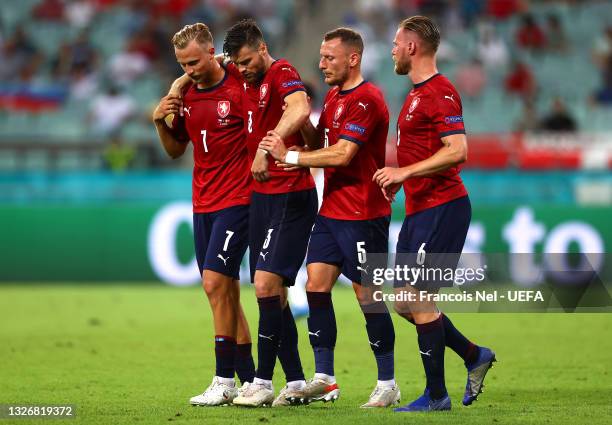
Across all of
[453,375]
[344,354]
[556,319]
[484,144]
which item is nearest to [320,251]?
[453,375]

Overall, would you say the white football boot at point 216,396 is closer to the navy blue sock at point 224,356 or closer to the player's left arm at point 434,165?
the navy blue sock at point 224,356

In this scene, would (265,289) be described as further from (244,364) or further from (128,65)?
(128,65)

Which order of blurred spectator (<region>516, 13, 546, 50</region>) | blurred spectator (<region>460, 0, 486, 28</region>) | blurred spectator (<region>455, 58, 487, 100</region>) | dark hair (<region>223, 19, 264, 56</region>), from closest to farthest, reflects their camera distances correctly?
1. dark hair (<region>223, 19, 264, 56</region>)
2. blurred spectator (<region>455, 58, 487, 100</region>)
3. blurred spectator (<region>516, 13, 546, 50</region>)
4. blurred spectator (<region>460, 0, 486, 28</region>)

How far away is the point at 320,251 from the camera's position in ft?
25.5

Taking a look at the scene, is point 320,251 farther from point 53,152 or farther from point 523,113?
point 523,113

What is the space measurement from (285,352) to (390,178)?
59.9 inches

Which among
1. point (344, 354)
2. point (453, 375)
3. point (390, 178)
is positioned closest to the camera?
point (390, 178)

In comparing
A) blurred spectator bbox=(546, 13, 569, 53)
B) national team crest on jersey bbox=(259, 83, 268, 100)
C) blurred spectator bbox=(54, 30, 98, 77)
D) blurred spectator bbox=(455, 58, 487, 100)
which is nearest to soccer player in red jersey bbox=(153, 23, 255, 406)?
national team crest on jersey bbox=(259, 83, 268, 100)

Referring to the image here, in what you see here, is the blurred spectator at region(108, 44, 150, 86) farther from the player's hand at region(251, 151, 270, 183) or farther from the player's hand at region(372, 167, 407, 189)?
the player's hand at region(372, 167, 407, 189)

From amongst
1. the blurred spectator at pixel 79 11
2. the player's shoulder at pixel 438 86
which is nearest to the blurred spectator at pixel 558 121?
the blurred spectator at pixel 79 11

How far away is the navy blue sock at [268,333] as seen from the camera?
7.61 metres

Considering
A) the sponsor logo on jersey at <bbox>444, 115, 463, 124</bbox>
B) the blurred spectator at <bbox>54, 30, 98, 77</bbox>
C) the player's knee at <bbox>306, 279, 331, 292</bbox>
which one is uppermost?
the blurred spectator at <bbox>54, 30, 98, 77</bbox>

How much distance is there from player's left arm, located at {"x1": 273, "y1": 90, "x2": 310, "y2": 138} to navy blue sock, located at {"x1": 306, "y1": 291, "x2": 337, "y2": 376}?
114cm

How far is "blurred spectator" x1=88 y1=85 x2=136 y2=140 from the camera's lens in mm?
20125
